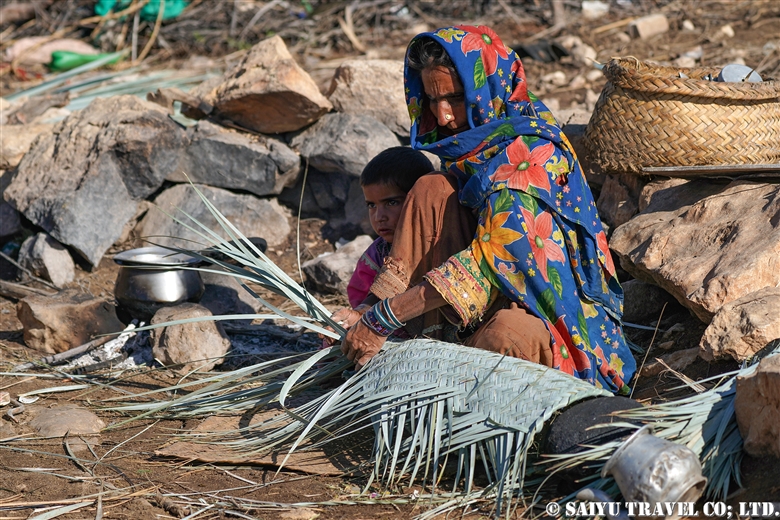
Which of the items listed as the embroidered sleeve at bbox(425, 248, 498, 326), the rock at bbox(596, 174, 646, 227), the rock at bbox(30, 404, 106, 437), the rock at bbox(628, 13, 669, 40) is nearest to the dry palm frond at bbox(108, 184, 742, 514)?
the embroidered sleeve at bbox(425, 248, 498, 326)

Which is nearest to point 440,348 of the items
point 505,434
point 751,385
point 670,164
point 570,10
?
point 505,434

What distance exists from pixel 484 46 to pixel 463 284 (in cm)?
80

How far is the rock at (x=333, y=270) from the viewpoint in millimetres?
4078

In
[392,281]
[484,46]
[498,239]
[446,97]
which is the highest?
[484,46]

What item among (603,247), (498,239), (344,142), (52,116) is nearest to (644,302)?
(603,247)

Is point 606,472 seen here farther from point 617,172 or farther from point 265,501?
point 617,172

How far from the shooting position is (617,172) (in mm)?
3494

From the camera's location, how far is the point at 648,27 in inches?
247

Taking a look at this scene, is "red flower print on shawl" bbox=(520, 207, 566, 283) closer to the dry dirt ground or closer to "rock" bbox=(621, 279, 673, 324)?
the dry dirt ground

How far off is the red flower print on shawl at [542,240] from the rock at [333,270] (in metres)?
1.75

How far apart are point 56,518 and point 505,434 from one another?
1.19m

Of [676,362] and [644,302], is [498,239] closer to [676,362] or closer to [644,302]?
[676,362]

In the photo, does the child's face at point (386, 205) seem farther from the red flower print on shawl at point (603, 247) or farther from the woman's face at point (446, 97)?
the red flower print on shawl at point (603, 247)

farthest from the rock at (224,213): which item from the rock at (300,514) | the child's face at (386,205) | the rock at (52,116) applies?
the rock at (300,514)
